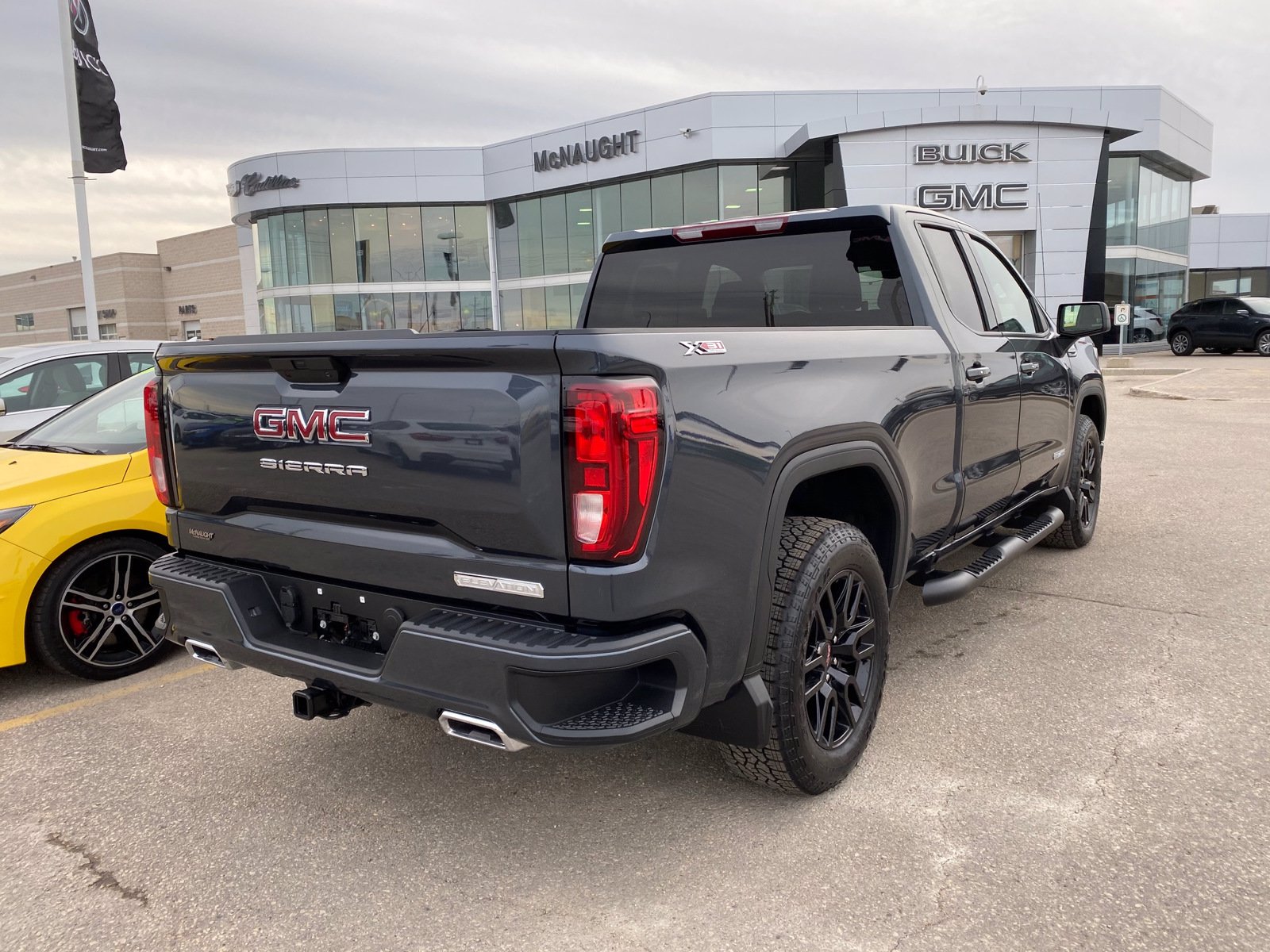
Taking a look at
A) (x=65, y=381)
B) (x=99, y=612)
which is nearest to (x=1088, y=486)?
(x=99, y=612)

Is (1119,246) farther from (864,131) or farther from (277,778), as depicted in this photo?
(277,778)

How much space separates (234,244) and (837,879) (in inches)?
2672

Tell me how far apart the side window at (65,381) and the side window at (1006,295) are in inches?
266

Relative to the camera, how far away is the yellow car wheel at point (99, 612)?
4109 millimetres

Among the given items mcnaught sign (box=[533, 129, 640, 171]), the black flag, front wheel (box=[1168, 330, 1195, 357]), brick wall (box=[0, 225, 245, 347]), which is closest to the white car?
the black flag

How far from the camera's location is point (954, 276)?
4.20m

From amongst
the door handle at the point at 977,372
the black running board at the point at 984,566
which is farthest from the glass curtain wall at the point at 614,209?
the door handle at the point at 977,372

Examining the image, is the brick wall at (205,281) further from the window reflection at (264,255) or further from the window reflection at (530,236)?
the window reflection at (530,236)

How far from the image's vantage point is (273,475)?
2785 millimetres

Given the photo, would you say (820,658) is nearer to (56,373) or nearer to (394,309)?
(56,373)

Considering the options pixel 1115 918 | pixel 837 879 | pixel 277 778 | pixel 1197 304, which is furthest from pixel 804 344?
pixel 1197 304

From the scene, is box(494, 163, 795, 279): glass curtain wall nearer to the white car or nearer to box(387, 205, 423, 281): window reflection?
box(387, 205, 423, 281): window reflection

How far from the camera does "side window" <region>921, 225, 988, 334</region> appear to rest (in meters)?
4.04

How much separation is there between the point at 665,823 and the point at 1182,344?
31826mm
